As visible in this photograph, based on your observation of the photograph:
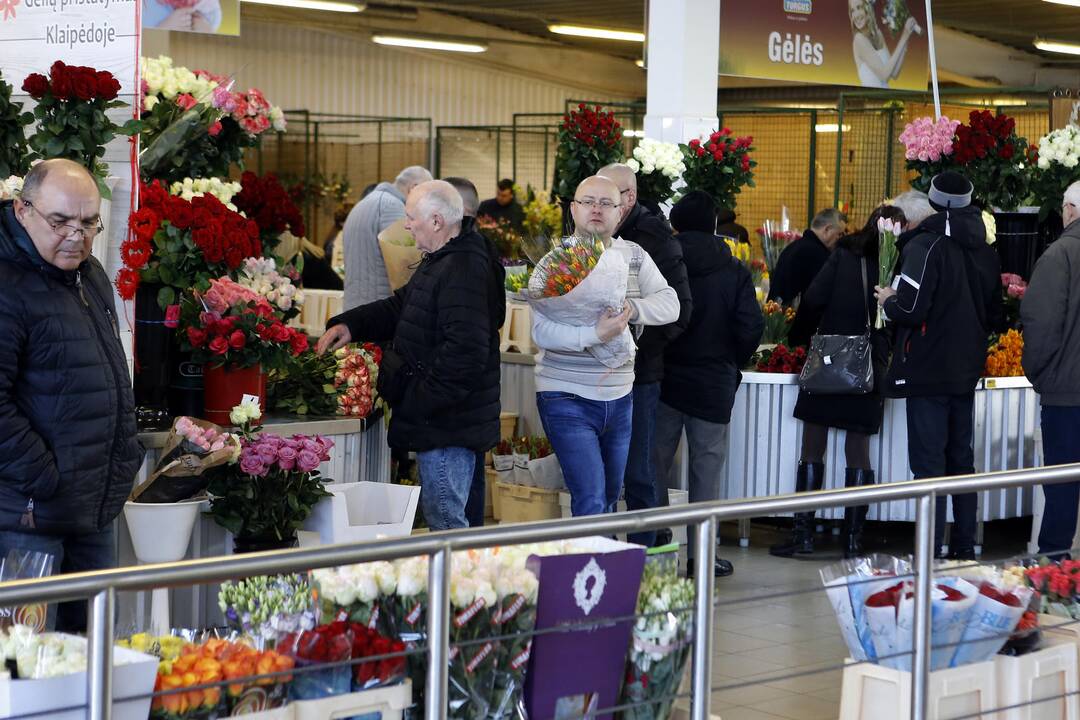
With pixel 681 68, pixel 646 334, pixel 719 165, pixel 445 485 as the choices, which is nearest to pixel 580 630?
pixel 445 485

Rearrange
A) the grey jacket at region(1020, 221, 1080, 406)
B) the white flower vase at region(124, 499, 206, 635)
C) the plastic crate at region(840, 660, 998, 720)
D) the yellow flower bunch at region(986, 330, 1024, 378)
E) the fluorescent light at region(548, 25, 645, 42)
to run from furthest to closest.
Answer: the fluorescent light at region(548, 25, 645, 42), the yellow flower bunch at region(986, 330, 1024, 378), the grey jacket at region(1020, 221, 1080, 406), the white flower vase at region(124, 499, 206, 635), the plastic crate at region(840, 660, 998, 720)

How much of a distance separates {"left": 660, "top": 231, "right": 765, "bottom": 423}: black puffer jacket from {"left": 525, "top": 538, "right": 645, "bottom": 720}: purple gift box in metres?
3.22

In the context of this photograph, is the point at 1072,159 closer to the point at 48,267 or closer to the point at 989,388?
the point at 989,388

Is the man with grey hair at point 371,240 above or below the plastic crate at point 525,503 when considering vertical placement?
above

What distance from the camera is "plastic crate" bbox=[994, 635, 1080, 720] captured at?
3.03m

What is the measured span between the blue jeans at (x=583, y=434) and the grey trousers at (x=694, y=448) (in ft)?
3.46

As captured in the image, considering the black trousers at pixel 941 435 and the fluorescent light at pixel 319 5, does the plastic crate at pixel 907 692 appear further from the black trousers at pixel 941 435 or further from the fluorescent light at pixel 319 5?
the fluorescent light at pixel 319 5

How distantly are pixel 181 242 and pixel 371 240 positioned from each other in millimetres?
2037

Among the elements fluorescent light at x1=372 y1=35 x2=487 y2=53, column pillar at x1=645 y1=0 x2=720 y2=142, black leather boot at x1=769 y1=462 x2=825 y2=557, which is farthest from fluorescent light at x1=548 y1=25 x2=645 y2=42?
black leather boot at x1=769 y1=462 x2=825 y2=557

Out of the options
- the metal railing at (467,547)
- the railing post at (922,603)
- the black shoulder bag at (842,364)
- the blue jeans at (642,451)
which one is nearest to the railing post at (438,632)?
the metal railing at (467,547)

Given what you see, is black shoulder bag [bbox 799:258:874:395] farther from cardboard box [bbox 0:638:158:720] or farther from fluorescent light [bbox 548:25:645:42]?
fluorescent light [bbox 548:25:645:42]

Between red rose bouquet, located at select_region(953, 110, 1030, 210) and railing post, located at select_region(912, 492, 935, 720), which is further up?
red rose bouquet, located at select_region(953, 110, 1030, 210)

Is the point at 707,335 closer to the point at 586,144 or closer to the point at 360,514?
the point at 586,144

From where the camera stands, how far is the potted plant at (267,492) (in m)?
4.16
